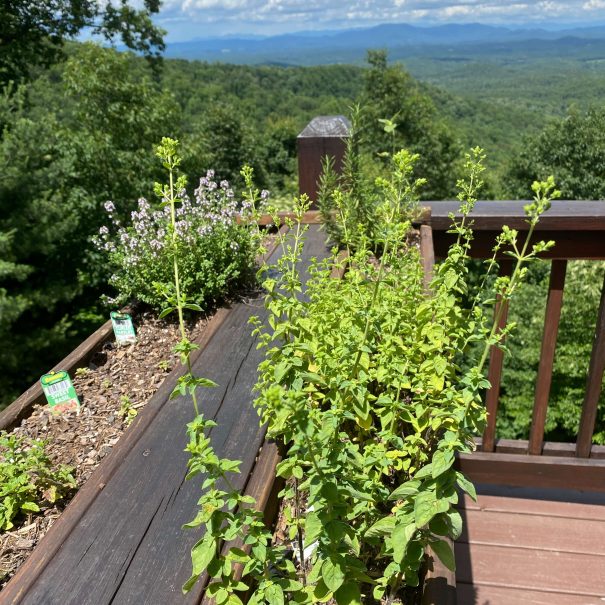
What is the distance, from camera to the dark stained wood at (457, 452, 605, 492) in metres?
2.40

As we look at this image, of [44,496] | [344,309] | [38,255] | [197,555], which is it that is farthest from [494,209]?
[38,255]

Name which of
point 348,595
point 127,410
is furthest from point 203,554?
point 127,410

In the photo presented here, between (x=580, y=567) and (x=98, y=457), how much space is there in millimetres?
2139

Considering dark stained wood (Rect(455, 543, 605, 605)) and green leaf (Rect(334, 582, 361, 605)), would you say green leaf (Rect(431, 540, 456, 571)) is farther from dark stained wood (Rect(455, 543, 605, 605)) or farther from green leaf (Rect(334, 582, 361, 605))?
dark stained wood (Rect(455, 543, 605, 605))

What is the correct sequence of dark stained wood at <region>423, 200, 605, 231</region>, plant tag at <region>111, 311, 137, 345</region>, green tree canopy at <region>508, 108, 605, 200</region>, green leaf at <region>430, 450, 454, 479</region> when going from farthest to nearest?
green tree canopy at <region>508, 108, 605, 200</region> → plant tag at <region>111, 311, 137, 345</region> → dark stained wood at <region>423, 200, 605, 231</region> → green leaf at <region>430, 450, 454, 479</region>

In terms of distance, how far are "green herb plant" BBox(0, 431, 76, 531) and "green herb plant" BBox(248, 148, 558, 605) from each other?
0.83 meters

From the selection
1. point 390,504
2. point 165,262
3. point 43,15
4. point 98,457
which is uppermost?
point 43,15

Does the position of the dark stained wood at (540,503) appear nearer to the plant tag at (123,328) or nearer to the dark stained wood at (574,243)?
the dark stained wood at (574,243)

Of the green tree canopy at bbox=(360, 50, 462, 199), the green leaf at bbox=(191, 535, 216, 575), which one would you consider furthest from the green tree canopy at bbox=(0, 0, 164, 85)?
the green tree canopy at bbox=(360, 50, 462, 199)

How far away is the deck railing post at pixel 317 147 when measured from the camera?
3.62 meters

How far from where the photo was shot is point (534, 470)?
2.46m

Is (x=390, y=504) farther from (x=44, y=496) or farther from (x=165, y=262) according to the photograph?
(x=165, y=262)

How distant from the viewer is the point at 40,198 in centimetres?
714

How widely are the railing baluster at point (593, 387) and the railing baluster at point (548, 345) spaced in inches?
6.4
